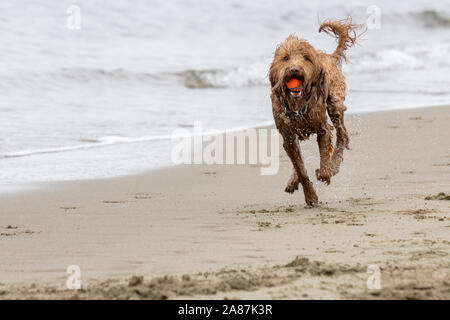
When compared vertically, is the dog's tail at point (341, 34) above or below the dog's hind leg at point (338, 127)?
above

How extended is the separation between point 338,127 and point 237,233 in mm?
2155

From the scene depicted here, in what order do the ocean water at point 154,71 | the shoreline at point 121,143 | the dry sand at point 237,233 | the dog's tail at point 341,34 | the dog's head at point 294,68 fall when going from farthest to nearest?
the ocean water at point 154,71, the shoreline at point 121,143, the dog's tail at point 341,34, the dog's head at point 294,68, the dry sand at point 237,233

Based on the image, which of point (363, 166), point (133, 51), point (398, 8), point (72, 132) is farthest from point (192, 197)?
point (398, 8)

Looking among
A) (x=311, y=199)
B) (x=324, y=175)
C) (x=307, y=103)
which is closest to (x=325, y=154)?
(x=324, y=175)

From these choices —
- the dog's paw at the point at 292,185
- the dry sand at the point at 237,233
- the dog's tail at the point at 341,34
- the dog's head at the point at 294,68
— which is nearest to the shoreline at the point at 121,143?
the dry sand at the point at 237,233

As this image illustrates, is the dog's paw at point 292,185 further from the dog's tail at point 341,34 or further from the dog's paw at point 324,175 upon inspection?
the dog's tail at point 341,34

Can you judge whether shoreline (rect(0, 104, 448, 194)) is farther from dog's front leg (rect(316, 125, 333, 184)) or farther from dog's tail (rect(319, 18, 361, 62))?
dog's front leg (rect(316, 125, 333, 184))

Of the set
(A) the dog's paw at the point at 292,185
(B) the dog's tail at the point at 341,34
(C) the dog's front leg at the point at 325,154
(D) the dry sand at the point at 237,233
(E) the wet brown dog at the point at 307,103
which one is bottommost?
(D) the dry sand at the point at 237,233

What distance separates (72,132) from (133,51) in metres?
9.67

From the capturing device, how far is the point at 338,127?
7.45 meters

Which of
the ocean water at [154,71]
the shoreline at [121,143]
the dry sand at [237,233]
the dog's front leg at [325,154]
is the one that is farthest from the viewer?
the ocean water at [154,71]

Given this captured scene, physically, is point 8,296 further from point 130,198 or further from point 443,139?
point 443,139

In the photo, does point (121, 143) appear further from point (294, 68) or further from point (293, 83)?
point (294, 68)

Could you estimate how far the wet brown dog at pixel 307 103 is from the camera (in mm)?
6125
